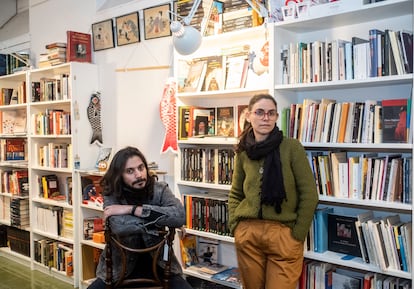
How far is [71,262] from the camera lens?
13.5ft

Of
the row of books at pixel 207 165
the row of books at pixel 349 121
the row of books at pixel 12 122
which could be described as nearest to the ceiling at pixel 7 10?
the row of books at pixel 12 122

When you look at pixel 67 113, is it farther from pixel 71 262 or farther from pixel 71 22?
pixel 71 262

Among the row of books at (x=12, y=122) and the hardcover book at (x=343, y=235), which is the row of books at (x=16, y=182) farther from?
the hardcover book at (x=343, y=235)

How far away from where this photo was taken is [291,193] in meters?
2.27

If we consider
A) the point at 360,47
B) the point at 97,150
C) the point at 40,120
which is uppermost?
the point at 360,47

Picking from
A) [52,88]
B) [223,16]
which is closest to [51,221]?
[52,88]

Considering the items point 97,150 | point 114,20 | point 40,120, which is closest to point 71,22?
point 114,20

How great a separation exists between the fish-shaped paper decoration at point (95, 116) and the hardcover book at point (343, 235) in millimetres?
2342

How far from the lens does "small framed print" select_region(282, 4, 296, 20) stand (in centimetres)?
251

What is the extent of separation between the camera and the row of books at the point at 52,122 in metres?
4.12

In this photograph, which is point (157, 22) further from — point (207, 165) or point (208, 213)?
point (208, 213)

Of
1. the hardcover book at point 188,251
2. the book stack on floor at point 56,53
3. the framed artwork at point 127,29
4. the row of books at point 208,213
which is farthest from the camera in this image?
the book stack on floor at point 56,53

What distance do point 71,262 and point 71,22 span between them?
7.46 ft

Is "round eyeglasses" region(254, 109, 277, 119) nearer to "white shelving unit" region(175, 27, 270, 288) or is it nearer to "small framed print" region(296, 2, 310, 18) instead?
"white shelving unit" region(175, 27, 270, 288)
